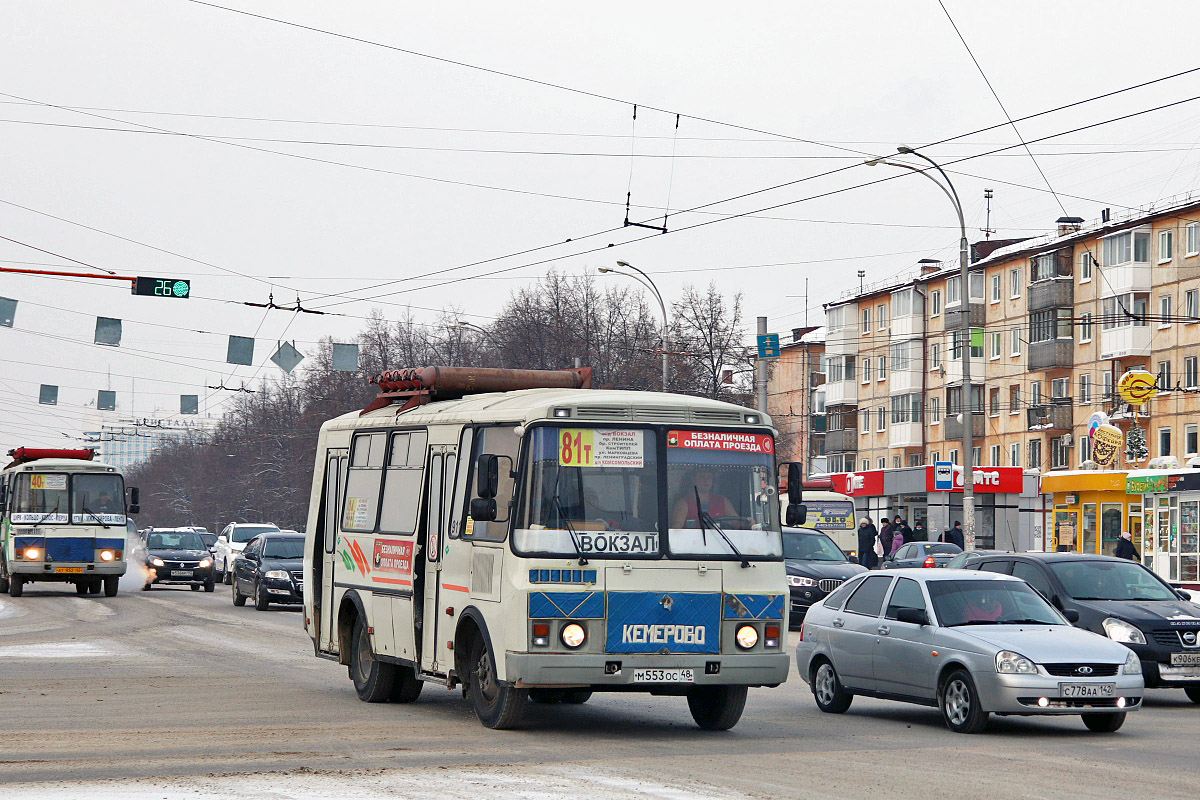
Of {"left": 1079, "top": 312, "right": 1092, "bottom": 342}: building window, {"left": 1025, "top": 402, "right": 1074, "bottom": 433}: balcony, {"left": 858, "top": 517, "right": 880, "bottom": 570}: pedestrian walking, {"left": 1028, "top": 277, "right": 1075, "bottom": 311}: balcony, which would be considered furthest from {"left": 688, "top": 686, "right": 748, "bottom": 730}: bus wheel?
{"left": 1025, "top": 402, "right": 1074, "bottom": 433}: balcony

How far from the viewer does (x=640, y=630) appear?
503 inches

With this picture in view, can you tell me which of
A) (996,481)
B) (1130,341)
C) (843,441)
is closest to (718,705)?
(996,481)

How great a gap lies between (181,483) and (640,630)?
11934 cm

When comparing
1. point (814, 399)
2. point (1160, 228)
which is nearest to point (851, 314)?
point (814, 399)

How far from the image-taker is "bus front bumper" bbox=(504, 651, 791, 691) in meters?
12.5

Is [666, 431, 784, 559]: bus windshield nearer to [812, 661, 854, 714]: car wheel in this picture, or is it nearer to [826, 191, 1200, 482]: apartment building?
[812, 661, 854, 714]: car wheel

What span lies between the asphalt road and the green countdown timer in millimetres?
10376

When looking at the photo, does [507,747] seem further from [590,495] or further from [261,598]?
[261,598]

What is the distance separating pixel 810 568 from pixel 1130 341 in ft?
150

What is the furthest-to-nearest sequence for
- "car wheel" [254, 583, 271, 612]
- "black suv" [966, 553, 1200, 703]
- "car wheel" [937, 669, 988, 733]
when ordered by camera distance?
"car wheel" [254, 583, 271, 612], "black suv" [966, 553, 1200, 703], "car wheel" [937, 669, 988, 733]

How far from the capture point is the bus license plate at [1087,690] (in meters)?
13.4

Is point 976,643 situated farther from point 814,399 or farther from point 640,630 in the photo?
point 814,399

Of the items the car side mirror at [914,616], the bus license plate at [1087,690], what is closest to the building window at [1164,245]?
the car side mirror at [914,616]

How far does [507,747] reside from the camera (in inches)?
476
